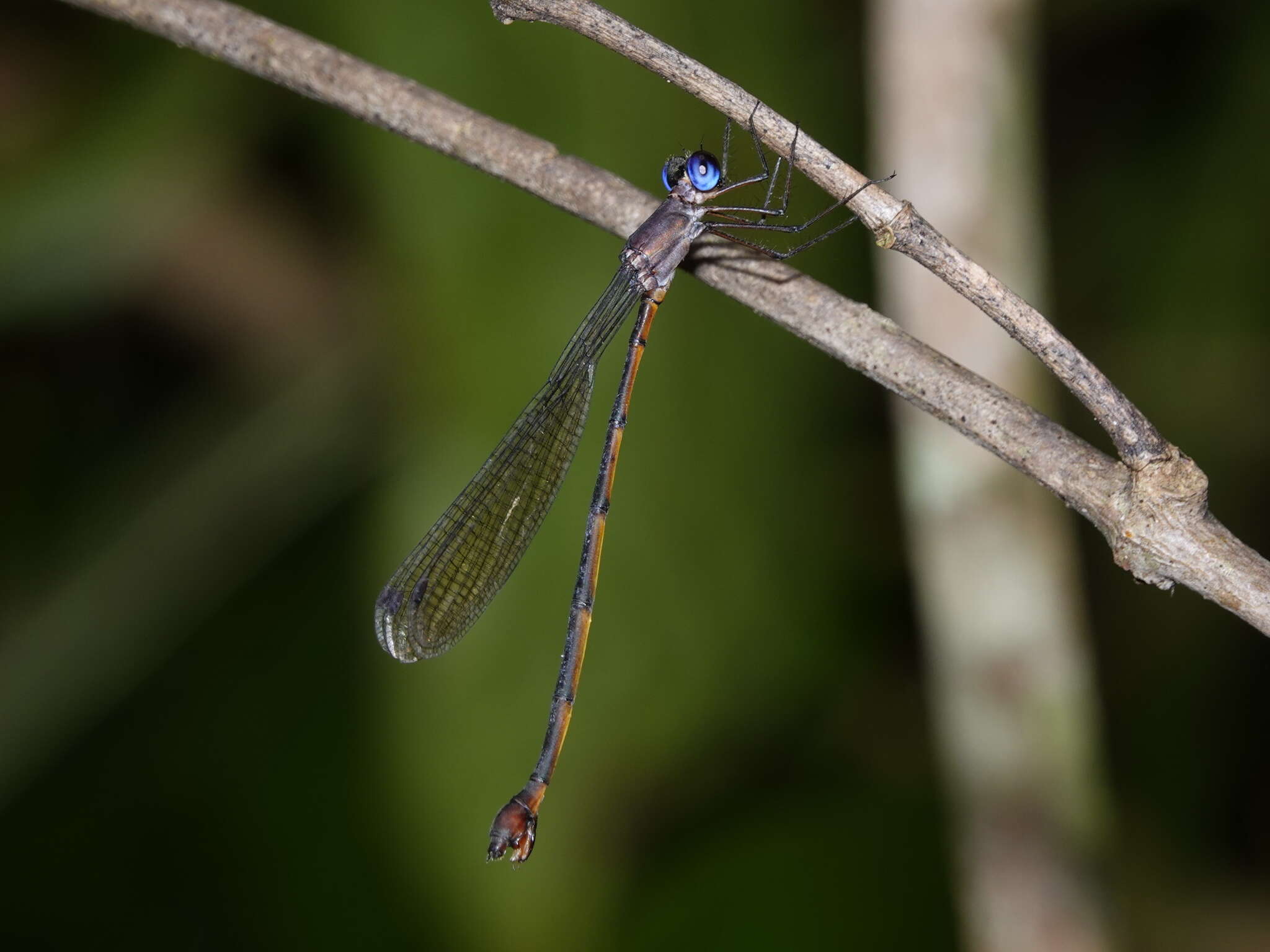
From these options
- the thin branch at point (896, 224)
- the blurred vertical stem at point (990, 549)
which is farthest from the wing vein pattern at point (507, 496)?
the thin branch at point (896, 224)

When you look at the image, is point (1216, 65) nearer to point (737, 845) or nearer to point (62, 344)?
point (737, 845)

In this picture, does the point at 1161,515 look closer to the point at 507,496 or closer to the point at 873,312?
the point at 873,312

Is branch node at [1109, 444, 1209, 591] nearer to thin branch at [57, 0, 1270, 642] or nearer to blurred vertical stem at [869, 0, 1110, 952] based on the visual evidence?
thin branch at [57, 0, 1270, 642]

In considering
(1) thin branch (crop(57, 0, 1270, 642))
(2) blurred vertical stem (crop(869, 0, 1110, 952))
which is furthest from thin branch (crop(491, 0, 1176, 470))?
(2) blurred vertical stem (crop(869, 0, 1110, 952))

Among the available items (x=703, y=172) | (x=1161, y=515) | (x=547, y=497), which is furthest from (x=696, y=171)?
(x=1161, y=515)

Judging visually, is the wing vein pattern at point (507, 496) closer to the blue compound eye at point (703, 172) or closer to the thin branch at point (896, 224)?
the blue compound eye at point (703, 172)

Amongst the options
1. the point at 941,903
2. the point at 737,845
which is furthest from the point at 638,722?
the point at 941,903
